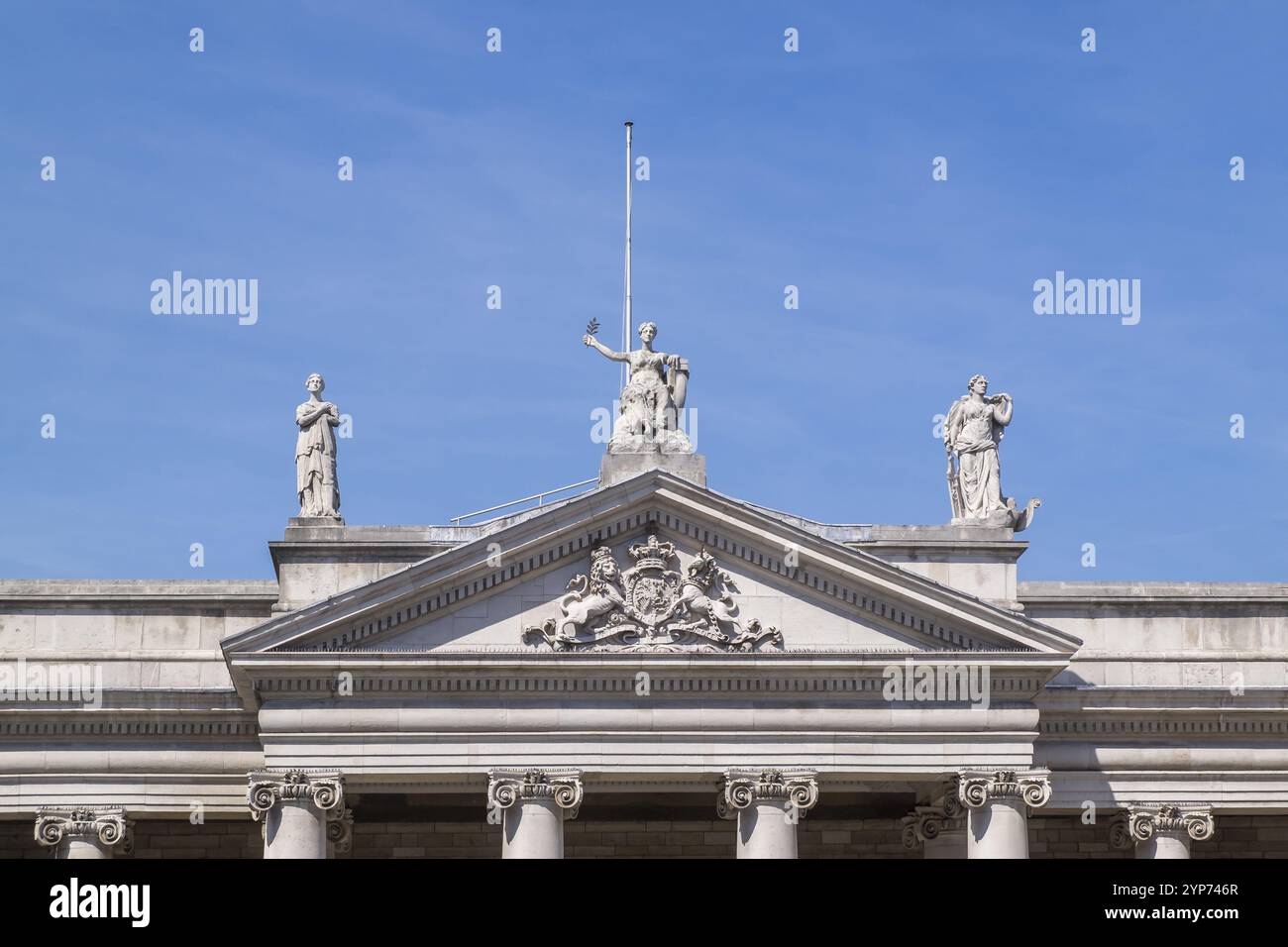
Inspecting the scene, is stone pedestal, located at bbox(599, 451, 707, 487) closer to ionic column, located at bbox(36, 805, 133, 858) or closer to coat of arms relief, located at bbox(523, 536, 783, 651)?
coat of arms relief, located at bbox(523, 536, 783, 651)

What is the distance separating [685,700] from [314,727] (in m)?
7.31

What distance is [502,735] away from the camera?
5325cm

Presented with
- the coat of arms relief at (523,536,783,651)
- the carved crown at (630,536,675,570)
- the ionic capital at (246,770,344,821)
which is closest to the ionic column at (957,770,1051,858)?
the coat of arms relief at (523,536,783,651)

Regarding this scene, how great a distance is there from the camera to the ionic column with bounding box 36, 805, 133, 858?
54.8m

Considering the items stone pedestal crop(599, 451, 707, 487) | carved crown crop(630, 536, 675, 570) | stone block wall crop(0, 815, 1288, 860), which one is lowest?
stone block wall crop(0, 815, 1288, 860)

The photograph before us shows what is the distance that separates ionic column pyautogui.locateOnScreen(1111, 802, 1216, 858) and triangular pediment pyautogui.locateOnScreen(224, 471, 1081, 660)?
504cm

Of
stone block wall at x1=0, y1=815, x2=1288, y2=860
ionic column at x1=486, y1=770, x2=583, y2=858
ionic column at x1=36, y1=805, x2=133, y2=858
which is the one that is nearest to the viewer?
ionic column at x1=486, y1=770, x2=583, y2=858

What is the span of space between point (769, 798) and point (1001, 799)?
4584 millimetres

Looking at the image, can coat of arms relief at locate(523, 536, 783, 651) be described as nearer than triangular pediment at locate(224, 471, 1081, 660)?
No

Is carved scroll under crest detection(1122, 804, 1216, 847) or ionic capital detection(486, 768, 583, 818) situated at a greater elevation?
ionic capital detection(486, 768, 583, 818)

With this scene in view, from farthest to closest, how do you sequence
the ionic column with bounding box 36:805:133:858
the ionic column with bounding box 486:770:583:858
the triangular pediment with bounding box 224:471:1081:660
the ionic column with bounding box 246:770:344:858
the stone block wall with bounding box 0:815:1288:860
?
the stone block wall with bounding box 0:815:1288:860 → the ionic column with bounding box 36:805:133:858 → the triangular pediment with bounding box 224:471:1081:660 → the ionic column with bounding box 486:770:583:858 → the ionic column with bounding box 246:770:344:858

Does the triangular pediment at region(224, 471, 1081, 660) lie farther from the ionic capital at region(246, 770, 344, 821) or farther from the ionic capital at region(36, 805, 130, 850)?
the ionic capital at region(36, 805, 130, 850)

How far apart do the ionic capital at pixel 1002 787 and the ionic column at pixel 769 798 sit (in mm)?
3004
